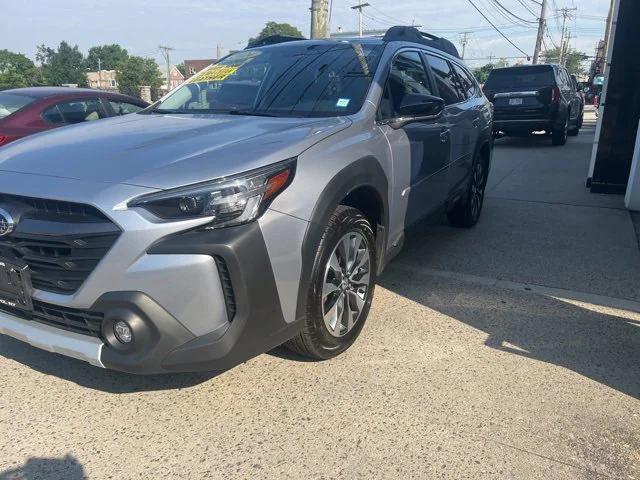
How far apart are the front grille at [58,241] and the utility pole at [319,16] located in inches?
382

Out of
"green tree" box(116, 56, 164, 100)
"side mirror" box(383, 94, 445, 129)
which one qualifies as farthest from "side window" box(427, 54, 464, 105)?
"green tree" box(116, 56, 164, 100)

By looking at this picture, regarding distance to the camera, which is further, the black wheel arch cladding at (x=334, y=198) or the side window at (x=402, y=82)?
the side window at (x=402, y=82)

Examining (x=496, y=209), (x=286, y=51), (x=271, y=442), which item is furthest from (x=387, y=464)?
(x=496, y=209)

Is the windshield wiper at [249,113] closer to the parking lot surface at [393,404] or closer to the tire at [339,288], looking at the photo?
the tire at [339,288]

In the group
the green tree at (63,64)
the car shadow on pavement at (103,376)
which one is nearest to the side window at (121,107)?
the car shadow on pavement at (103,376)

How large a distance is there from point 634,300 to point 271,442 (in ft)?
9.69

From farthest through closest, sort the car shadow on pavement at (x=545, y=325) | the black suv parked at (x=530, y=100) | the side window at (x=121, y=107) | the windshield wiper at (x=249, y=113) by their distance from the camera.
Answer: the black suv parked at (x=530, y=100) → the side window at (x=121, y=107) → the windshield wiper at (x=249, y=113) → the car shadow on pavement at (x=545, y=325)

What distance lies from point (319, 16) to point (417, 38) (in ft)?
23.3

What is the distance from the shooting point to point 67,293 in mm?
2309

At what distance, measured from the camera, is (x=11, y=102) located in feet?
20.6

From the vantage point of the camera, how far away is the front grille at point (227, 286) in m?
2.20

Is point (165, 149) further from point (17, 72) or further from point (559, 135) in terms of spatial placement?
point (17, 72)

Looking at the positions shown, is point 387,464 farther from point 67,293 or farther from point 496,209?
point 496,209

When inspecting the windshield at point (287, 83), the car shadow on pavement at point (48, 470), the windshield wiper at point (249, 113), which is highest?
the windshield at point (287, 83)
